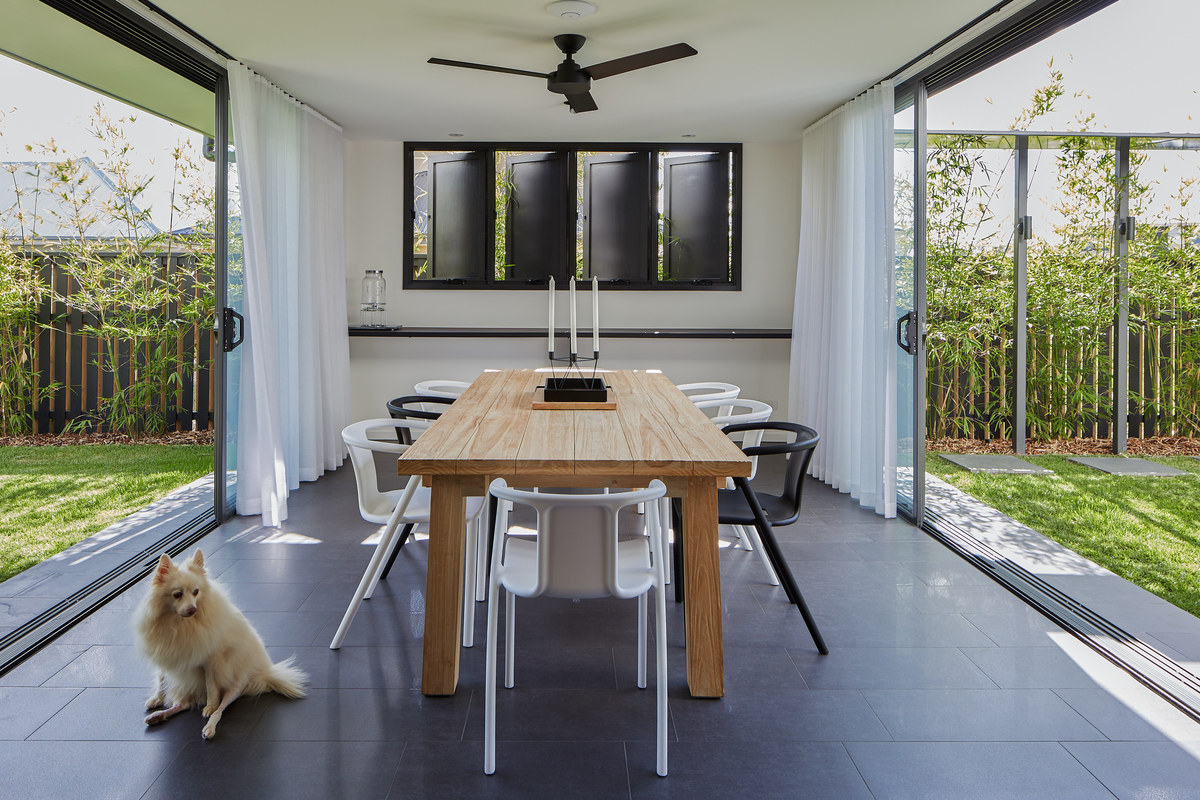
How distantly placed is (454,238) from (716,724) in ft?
15.4

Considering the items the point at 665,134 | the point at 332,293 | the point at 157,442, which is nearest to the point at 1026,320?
the point at 665,134

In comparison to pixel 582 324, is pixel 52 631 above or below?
below

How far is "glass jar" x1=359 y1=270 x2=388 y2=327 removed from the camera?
609 centimetres

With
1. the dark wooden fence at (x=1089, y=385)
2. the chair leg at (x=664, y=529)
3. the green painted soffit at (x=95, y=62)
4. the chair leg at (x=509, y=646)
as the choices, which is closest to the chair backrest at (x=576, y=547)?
the chair leg at (x=664, y=529)

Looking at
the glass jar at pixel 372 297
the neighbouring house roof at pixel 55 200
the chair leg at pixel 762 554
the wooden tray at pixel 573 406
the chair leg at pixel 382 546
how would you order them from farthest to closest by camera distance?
the neighbouring house roof at pixel 55 200
the glass jar at pixel 372 297
the chair leg at pixel 762 554
the wooden tray at pixel 573 406
the chair leg at pixel 382 546

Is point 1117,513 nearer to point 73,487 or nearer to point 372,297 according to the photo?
point 372,297

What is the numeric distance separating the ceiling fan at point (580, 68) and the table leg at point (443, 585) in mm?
2023

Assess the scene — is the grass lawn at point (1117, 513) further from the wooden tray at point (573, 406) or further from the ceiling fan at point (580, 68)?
the ceiling fan at point (580, 68)

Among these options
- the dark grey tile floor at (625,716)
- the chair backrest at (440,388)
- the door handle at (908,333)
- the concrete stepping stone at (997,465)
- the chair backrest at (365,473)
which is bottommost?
the dark grey tile floor at (625,716)

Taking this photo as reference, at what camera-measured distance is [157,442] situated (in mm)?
6680

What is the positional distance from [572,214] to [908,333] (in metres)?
2.83

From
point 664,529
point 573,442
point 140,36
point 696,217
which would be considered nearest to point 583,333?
point 696,217

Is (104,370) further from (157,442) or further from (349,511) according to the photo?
(349,511)

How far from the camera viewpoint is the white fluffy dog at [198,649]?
6.94 feet
